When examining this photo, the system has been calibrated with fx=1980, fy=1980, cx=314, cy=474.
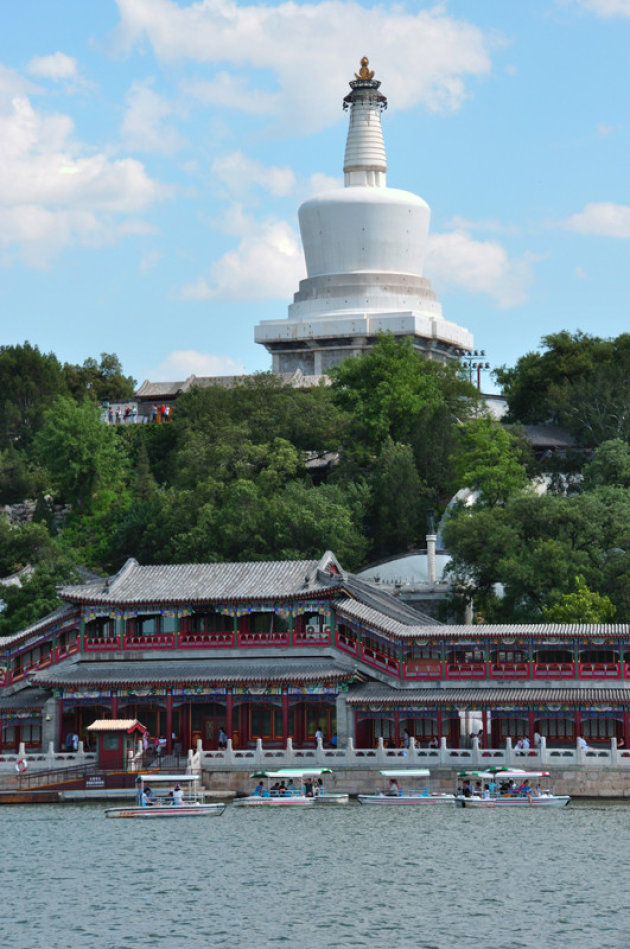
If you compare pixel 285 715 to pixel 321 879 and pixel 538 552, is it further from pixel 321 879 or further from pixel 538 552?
pixel 321 879

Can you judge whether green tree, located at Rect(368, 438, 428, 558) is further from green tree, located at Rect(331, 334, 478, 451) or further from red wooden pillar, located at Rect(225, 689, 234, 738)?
red wooden pillar, located at Rect(225, 689, 234, 738)

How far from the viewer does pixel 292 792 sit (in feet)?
192

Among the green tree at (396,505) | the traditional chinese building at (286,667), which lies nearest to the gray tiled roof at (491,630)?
the traditional chinese building at (286,667)

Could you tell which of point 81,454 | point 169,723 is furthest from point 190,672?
point 81,454

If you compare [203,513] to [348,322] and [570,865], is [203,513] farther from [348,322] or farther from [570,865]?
[570,865]

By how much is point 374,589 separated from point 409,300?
37.1m

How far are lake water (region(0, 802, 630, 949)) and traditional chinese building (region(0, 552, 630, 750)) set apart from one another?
591 cm

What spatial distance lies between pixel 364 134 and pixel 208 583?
1863 inches

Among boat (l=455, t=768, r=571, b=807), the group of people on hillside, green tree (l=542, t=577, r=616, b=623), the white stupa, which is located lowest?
boat (l=455, t=768, r=571, b=807)

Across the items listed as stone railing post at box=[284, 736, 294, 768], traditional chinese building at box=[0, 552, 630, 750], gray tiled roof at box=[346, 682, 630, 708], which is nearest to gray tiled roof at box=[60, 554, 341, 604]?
traditional chinese building at box=[0, 552, 630, 750]

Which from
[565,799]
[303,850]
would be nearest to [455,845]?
[303,850]

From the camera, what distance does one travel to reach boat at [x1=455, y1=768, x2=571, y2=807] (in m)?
57.0

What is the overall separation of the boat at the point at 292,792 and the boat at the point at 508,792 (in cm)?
397

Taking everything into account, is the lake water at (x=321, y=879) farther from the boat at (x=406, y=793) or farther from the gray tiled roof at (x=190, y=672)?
the gray tiled roof at (x=190, y=672)
